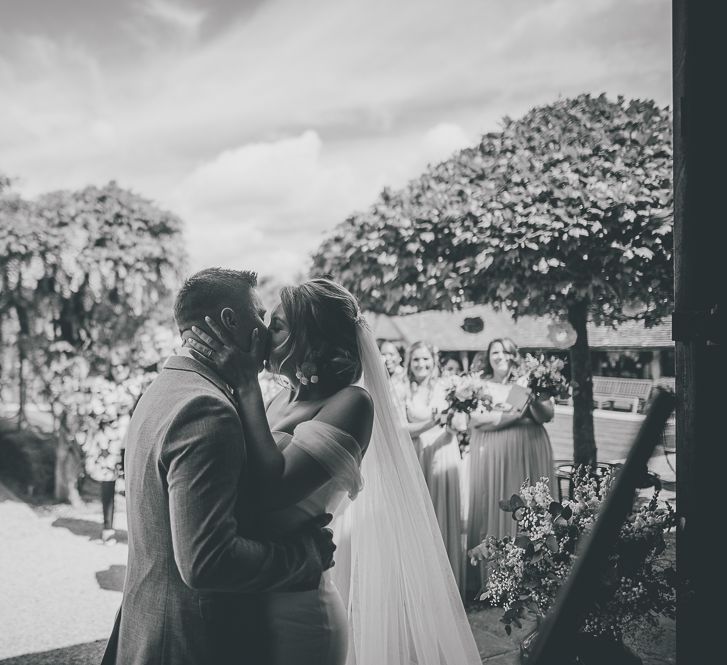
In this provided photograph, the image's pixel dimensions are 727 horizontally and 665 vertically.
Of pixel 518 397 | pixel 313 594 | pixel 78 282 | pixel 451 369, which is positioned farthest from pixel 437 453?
pixel 78 282

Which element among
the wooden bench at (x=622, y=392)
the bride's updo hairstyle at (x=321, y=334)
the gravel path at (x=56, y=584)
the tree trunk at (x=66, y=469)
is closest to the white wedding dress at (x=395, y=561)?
the bride's updo hairstyle at (x=321, y=334)

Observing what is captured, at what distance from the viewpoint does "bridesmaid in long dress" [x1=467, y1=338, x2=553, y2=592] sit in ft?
18.4

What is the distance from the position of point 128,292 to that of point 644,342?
2398 centimetres

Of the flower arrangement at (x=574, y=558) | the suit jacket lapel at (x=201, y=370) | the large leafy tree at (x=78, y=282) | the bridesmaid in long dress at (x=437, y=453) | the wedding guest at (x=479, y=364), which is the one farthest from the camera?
the large leafy tree at (x=78, y=282)

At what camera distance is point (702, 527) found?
221cm

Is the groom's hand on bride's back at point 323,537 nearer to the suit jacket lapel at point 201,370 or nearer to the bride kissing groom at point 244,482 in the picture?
the bride kissing groom at point 244,482

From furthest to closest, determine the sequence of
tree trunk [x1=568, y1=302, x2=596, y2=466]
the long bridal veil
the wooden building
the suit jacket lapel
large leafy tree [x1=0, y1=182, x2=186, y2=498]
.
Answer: the wooden building < tree trunk [x1=568, y1=302, x2=596, y2=466] < large leafy tree [x1=0, y1=182, x2=186, y2=498] < the long bridal veil < the suit jacket lapel

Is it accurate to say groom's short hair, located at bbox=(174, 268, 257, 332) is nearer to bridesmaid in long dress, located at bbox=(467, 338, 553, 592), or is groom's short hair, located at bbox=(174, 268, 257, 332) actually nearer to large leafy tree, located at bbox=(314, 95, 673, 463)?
bridesmaid in long dress, located at bbox=(467, 338, 553, 592)

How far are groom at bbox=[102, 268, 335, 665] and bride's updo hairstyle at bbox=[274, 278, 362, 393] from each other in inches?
7.7

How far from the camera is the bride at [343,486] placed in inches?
69.7

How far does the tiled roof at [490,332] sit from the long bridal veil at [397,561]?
77.1ft

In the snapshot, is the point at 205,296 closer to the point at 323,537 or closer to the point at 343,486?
the point at 343,486

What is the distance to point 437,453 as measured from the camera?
5664 millimetres

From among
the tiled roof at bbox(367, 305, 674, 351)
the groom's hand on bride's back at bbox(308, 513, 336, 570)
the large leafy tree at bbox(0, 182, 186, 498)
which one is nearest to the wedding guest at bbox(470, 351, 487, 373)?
the large leafy tree at bbox(0, 182, 186, 498)
